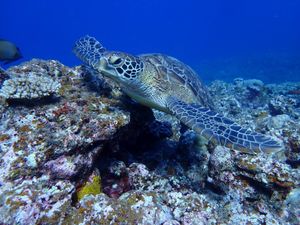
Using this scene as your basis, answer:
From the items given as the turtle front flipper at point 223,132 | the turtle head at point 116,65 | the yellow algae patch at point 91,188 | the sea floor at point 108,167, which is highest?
the turtle head at point 116,65

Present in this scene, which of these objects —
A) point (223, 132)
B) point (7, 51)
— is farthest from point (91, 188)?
point (7, 51)

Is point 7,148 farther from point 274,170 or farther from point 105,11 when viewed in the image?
point 105,11

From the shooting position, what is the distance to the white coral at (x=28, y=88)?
9.77 feet

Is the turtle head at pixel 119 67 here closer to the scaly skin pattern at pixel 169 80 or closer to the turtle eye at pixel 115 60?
the turtle eye at pixel 115 60

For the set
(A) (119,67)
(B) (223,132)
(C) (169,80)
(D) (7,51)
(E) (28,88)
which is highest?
(C) (169,80)

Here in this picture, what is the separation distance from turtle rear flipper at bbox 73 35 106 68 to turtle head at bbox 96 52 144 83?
0.29m

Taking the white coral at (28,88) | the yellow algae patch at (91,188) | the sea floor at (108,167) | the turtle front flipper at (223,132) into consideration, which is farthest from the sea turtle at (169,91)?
the yellow algae patch at (91,188)

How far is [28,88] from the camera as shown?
3.03 meters

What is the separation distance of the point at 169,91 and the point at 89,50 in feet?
5.42

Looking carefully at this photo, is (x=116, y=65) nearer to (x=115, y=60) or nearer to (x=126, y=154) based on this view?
(x=115, y=60)

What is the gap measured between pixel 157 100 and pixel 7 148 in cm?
221

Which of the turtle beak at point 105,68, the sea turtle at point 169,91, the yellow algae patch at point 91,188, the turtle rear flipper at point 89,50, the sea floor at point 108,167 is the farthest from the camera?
the turtle rear flipper at point 89,50

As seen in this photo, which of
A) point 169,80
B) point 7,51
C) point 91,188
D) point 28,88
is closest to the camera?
point 91,188

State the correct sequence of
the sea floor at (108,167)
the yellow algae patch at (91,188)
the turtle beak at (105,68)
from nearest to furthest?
the sea floor at (108,167)
the yellow algae patch at (91,188)
the turtle beak at (105,68)
